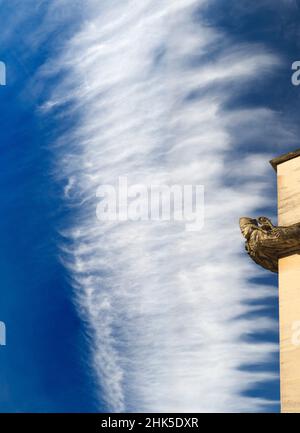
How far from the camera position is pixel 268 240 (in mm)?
18688

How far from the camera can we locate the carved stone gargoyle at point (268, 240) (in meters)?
18.5

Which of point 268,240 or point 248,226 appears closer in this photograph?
point 268,240

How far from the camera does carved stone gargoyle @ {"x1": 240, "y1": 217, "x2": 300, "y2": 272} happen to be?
18.5 m

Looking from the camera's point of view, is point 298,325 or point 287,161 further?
point 287,161

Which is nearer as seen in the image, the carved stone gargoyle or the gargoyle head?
the carved stone gargoyle

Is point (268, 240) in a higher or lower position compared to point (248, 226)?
lower

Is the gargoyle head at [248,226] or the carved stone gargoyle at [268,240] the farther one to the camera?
the gargoyle head at [248,226]
